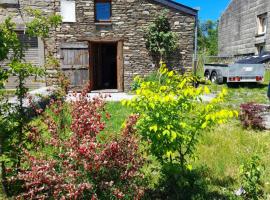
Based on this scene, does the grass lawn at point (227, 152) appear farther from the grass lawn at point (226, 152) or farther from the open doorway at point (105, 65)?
the open doorway at point (105, 65)

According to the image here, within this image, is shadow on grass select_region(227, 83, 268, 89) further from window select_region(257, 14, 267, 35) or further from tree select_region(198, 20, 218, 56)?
tree select_region(198, 20, 218, 56)

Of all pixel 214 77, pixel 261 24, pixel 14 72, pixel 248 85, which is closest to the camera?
pixel 14 72

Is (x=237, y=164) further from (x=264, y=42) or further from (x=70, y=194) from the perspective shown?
(x=264, y=42)

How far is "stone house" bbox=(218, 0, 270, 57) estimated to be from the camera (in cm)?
1961

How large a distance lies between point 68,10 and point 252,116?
33.4 ft

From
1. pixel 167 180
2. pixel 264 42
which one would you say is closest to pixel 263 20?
pixel 264 42

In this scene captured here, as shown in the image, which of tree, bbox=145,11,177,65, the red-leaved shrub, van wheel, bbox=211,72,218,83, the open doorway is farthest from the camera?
the open doorway

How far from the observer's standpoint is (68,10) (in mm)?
13664

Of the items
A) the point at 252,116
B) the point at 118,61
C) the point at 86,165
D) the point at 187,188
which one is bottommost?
the point at 187,188

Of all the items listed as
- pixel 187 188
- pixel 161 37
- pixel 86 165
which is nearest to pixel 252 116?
pixel 187 188

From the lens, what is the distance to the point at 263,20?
66.1 feet

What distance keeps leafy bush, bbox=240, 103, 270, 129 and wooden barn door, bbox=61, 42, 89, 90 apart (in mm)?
8485

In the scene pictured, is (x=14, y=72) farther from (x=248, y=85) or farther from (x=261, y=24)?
(x=261, y=24)

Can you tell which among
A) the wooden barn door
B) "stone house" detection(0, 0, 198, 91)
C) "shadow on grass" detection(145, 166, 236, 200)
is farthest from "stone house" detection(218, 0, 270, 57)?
"shadow on grass" detection(145, 166, 236, 200)
